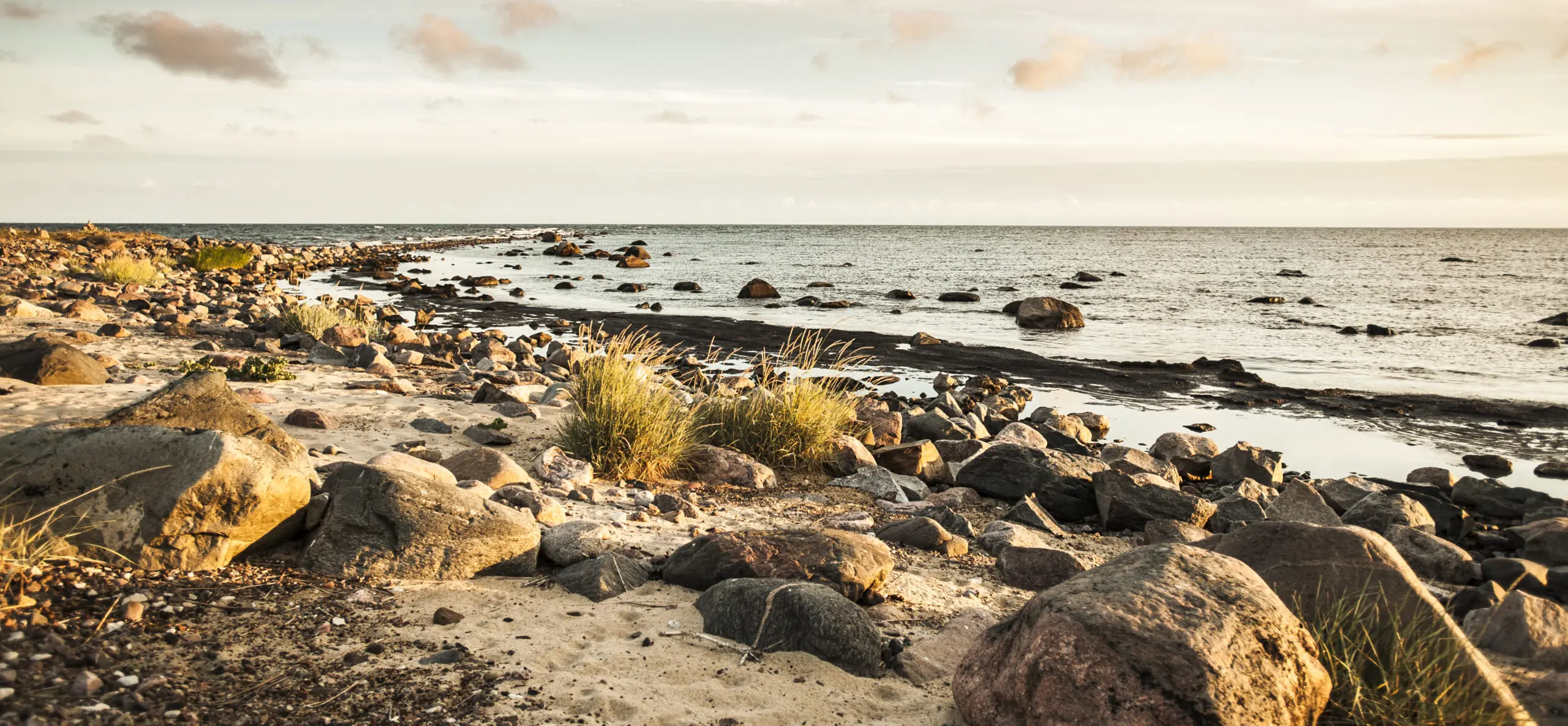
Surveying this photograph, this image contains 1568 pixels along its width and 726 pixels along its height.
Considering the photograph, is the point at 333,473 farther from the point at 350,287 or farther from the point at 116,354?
the point at 350,287

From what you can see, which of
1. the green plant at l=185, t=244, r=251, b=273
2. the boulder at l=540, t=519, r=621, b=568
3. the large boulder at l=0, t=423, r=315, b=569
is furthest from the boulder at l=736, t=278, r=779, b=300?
the large boulder at l=0, t=423, r=315, b=569

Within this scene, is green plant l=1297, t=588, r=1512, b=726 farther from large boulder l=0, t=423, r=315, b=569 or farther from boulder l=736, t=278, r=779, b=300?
boulder l=736, t=278, r=779, b=300

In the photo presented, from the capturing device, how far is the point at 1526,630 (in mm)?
4883

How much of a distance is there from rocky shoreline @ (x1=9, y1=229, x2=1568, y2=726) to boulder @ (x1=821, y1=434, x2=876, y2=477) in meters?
0.02

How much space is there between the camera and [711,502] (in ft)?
25.0

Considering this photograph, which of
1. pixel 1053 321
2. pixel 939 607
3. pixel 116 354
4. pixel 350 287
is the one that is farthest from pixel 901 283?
pixel 939 607

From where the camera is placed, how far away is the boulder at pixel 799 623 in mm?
4457

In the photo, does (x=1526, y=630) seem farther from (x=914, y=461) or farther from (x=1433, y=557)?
(x=914, y=461)

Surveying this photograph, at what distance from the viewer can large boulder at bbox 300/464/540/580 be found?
16.6 ft

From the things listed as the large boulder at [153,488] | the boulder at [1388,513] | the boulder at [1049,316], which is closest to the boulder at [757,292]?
the boulder at [1049,316]

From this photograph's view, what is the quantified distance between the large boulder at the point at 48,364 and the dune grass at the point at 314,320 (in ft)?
20.3

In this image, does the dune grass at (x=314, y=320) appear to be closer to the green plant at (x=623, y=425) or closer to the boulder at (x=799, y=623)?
the green plant at (x=623, y=425)

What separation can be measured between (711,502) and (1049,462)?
3.54 m

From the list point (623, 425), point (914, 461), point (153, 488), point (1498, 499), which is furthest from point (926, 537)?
point (1498, 499)
